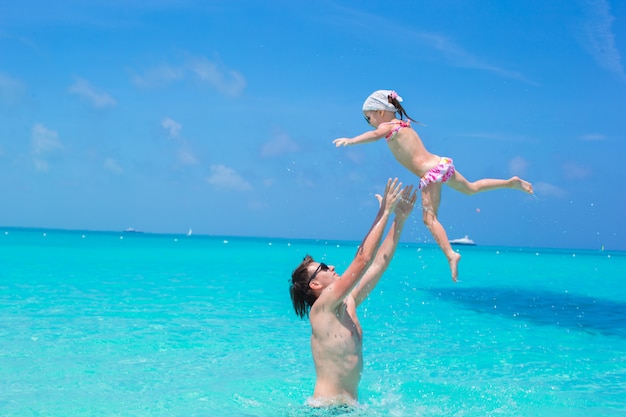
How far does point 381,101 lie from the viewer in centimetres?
579

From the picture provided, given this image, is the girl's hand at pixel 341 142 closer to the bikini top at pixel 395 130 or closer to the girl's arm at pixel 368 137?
the girl's arm at pixel 368 137

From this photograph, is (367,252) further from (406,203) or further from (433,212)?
(433,212)

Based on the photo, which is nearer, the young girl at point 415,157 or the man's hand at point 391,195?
the man's hand at point 391,195

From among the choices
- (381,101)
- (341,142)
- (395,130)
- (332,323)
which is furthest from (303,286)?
(381,101)

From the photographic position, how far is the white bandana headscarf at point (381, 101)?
19.0ft

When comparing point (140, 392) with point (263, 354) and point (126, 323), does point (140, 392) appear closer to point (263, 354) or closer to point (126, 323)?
point (263, 354)

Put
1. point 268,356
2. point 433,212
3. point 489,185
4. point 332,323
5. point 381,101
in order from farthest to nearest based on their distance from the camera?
1. point 268,356
2. point 489,185
3. point 433,212
4. point 381,101
5. point 332,323

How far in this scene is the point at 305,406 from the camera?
17.7ft

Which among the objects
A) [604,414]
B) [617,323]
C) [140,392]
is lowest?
[140,392]

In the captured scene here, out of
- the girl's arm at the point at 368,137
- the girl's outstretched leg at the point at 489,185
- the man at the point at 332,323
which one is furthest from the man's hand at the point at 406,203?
the girl's outstretched leg at the point at 489,185

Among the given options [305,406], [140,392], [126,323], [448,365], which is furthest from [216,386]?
[126,323]

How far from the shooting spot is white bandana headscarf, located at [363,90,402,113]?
19.0 feet

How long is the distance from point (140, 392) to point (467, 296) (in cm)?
1470

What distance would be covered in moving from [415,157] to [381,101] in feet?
2.01
